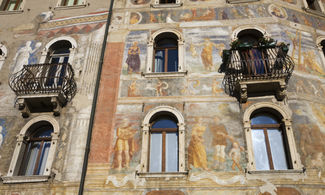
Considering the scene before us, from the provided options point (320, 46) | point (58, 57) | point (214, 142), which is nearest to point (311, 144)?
point (214, 142)

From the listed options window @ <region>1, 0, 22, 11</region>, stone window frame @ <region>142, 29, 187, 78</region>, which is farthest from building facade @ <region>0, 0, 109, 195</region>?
stone window frame @ <region>142, 29, 187, 78</region>

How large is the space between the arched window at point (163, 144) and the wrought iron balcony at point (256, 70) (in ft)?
7.22

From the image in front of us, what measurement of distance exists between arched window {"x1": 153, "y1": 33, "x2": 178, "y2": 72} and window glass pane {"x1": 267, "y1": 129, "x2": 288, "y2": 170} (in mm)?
3906

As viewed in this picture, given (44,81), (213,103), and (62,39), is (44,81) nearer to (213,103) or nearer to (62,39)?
(62,39)

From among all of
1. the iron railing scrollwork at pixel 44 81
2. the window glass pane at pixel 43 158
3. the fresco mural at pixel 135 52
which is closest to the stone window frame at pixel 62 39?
the iron railing scrollwork at pixel 44 81

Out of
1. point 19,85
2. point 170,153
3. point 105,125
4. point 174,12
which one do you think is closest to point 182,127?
point 170,153

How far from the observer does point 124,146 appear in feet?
32.8

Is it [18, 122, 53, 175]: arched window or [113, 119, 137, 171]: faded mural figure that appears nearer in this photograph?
[113, 119, 137, 171]: faded mural figure

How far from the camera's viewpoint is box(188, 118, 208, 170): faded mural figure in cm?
938

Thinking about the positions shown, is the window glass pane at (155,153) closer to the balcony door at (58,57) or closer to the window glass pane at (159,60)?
the window glass pane at (159,60)

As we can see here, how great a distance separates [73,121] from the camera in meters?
10.8

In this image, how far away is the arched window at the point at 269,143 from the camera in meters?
9.34

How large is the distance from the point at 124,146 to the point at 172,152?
4.77 ft

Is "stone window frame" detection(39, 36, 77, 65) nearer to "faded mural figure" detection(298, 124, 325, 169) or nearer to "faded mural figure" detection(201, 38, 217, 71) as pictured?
"faded mural figure" detection(201, 38, 217, 71)
